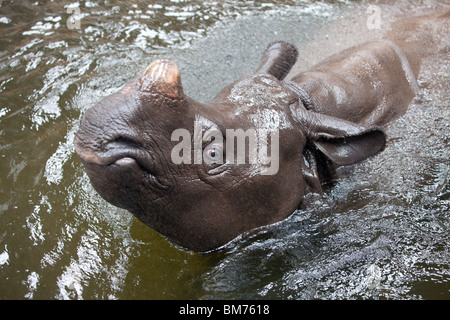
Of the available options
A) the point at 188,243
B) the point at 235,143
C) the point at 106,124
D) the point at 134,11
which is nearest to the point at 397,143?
the point at 235,143

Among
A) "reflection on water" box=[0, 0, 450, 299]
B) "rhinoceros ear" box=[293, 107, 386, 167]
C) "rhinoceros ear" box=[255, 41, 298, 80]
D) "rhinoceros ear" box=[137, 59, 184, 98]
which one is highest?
"rhinoceros ear" box=[137, 59, 184, 98]

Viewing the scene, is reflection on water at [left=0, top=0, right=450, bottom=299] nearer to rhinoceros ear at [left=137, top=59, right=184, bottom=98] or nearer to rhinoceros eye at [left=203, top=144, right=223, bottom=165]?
rhinoceros eye at [left=203, top=144, right=223, bottom=165]

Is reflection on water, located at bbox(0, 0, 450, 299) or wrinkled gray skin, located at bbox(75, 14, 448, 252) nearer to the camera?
wrinkled gray skin, located at bbox(75, 14, 448, 252)

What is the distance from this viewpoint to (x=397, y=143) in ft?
15.9

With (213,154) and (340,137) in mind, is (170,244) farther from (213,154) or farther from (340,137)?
(340,137)

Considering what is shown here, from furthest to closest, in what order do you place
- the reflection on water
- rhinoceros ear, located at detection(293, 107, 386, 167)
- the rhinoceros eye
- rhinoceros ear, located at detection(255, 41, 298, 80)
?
rhinoceros ear, located at detection(255, 41, 298, 80) < rhinoceros ear, located at detection(293, 107, 386, 167) < the reflection on water < the rhinoceros eye

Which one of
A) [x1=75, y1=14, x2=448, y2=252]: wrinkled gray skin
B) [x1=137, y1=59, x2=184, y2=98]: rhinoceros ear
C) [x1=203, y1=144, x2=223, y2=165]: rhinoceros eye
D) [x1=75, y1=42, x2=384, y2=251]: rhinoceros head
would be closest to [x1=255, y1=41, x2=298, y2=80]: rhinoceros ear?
[x1=75, y1=14, x2=448, y2=252]: wrinkled gray skin

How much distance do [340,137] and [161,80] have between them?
1706mm

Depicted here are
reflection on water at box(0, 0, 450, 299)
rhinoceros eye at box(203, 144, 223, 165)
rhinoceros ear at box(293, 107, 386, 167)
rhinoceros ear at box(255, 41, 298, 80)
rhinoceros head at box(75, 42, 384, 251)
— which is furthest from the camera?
rhinoceros ear at box(255, 41, 298, 80)

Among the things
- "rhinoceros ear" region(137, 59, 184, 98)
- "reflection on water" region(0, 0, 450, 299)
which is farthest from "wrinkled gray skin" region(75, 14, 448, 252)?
"reflection on water" region(0, 0, 450, 299)

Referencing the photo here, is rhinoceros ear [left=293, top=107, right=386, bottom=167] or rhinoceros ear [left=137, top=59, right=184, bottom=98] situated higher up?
rhinoceros ear [left=137, top=59, right=184, bottom=98]

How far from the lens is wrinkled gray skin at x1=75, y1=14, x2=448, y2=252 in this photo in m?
2.85

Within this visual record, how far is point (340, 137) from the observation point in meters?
3.91

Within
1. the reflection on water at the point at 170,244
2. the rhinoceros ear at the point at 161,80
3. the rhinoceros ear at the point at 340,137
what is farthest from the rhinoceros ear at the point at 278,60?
the rhinoceros ear at the point at 161,80
